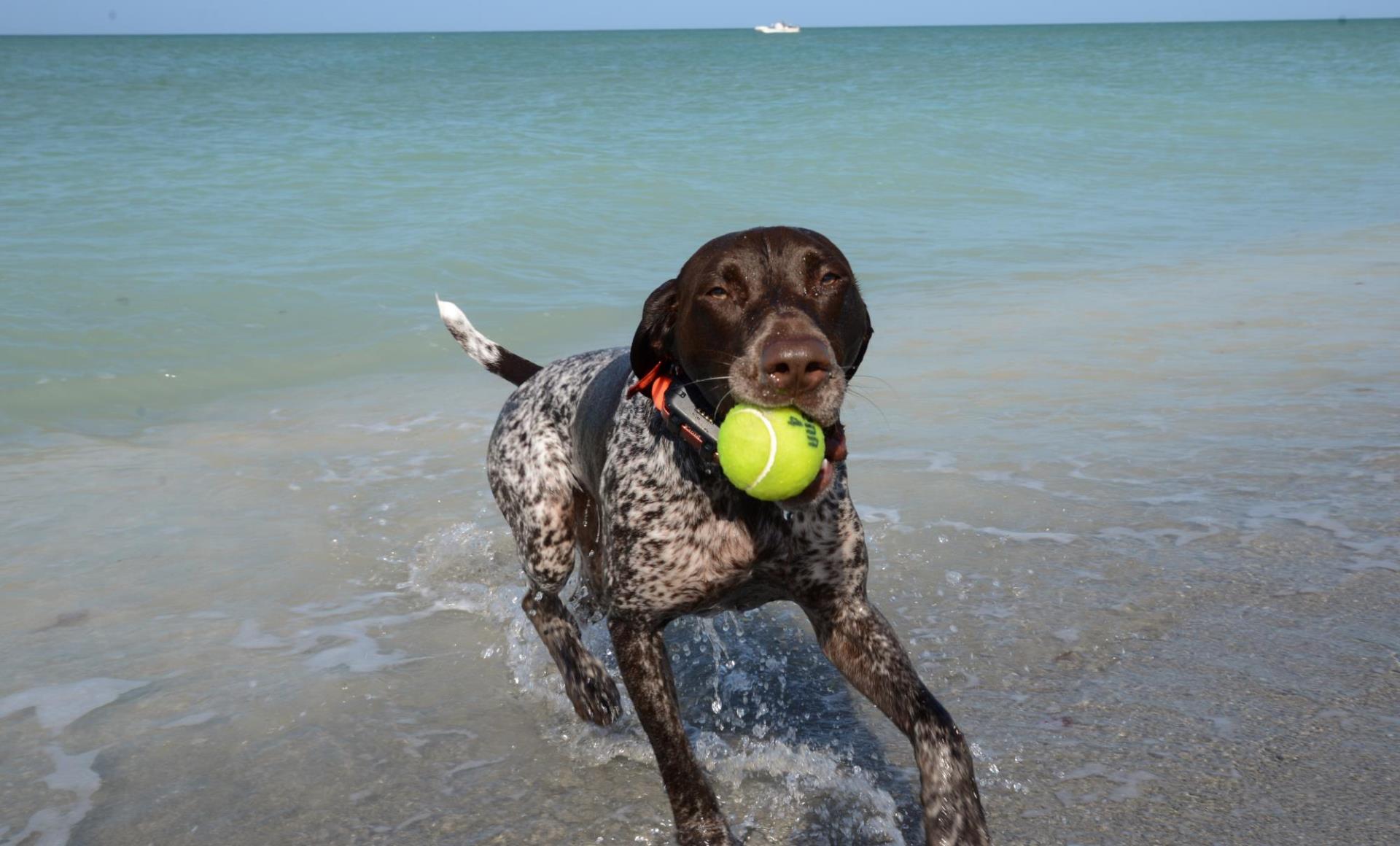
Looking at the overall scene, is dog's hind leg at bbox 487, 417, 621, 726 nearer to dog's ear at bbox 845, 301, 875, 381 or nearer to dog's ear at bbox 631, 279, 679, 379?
dog's ear at bbox 631, 279, 679, 379

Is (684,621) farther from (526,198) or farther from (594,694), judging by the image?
(526,198)

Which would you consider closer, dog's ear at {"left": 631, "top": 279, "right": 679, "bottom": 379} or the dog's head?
the dog's head

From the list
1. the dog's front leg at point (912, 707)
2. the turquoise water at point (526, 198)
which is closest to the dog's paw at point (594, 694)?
the dog's front leg at point (912, 707)

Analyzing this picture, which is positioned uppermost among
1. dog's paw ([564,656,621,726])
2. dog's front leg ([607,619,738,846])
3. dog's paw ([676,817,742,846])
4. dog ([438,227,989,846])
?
dog ([438,227,989,846])

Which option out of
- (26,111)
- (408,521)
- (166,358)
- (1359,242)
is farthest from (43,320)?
(26,111)

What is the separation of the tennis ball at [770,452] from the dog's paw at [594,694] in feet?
4.00

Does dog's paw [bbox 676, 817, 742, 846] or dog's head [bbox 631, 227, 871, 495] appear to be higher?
dog's head [bbox 631, 227, 871, 495]

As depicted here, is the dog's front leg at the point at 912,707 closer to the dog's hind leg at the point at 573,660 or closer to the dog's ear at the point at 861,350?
the dog's ear at the point at 861,350

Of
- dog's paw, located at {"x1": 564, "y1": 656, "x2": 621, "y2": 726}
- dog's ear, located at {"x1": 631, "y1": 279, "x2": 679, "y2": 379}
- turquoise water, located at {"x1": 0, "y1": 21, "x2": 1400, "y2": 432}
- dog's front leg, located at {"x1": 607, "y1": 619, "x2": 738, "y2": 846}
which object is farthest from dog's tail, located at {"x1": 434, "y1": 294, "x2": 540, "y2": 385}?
turquoise water, located at {"x1": 0, "y1": 21, "x2": 1400, "y2": 432}

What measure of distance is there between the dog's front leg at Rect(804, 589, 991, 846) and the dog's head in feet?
1.46

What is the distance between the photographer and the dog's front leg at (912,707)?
8.66ft

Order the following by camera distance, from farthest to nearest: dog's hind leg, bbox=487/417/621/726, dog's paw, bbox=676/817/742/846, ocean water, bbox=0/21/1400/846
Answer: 1. dog's hind leg, bbox=487/417/621/726
2. ocean water, bbox=0/21/1400/846
3. dog's paw, bbox=676/817/742/846

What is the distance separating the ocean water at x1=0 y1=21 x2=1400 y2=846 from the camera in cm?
308

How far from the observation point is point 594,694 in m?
3.61
